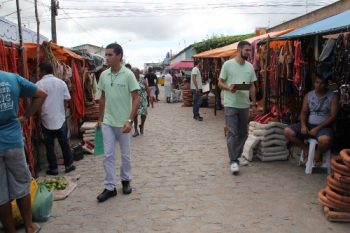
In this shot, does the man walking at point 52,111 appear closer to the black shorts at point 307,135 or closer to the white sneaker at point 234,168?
the white sneaker at point 234,168

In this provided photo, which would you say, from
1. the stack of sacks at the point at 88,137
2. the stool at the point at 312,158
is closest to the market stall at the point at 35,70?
the stack of sacks at the point at 88,137

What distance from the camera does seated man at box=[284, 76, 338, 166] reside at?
5.84 m

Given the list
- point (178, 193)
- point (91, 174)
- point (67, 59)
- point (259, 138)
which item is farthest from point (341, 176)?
point (67, 59)

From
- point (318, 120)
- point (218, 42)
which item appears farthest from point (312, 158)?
point (218, 42)

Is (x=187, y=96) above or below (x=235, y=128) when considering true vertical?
below

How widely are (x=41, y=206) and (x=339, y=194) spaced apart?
3276mm

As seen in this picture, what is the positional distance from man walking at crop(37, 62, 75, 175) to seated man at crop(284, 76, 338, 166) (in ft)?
12.1

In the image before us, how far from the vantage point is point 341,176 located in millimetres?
4246

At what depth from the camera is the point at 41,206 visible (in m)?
4.34

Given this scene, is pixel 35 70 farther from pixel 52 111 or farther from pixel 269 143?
pixel 269 143

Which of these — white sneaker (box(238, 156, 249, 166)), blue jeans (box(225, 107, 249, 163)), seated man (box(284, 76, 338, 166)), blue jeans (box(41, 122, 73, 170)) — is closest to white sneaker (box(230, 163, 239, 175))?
blue jeans (box(225, 107, 249, 163))

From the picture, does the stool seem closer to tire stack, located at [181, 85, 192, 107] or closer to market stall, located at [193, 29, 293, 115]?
market stall, located at [193, 29, 293, 115]

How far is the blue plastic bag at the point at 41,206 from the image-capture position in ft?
14.2

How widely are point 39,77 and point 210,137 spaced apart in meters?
4.46
